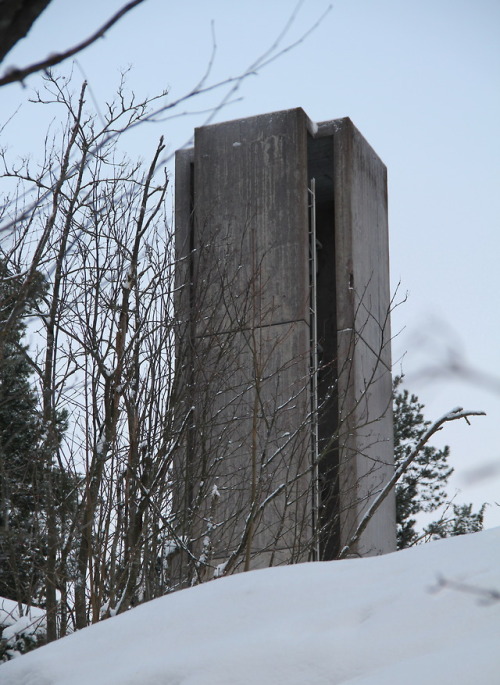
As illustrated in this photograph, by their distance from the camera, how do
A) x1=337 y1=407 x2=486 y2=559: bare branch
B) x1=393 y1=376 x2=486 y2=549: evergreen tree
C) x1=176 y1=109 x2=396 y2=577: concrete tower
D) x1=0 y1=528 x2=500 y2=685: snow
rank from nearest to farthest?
1. x1=0 y1=528 x2=500 y2=685: snow
2. x1=337 y1=407 x2=486 y2=559: bare branch
3. x1=176 y1=109 x2=396 y2=577: concrete tower
4. x1=393 y1=376 x2=486 y2=549: evergreen tree

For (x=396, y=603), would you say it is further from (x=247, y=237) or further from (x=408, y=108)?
(x=247, y=237)

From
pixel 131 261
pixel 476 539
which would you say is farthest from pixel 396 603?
pixel 131 261

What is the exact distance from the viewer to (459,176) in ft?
4.76

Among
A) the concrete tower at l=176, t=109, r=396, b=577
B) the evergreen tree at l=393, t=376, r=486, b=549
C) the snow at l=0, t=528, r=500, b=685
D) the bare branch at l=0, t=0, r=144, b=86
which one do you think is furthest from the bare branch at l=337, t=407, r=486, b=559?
the evergreen tree at l=393, t=376, r=486, b=549

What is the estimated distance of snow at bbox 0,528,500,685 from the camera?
88.3 inches

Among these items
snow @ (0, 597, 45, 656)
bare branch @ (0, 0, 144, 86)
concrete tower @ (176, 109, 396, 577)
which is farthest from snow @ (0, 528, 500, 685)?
concrete tower @ (176, 109, 396, 577)

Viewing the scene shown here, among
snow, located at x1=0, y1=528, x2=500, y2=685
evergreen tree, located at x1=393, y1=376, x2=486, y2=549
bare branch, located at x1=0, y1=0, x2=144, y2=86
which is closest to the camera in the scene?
bare branch, located at x1=0, y1=0, x2=144, y2=86

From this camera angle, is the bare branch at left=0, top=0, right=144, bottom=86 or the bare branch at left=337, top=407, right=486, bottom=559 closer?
the bare branch at left=0, top=0, right=144, bottom=86

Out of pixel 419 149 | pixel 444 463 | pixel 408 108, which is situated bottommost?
pixel 419 149

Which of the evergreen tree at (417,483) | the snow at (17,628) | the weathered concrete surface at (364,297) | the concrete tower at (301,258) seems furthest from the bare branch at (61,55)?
the evergreen tree at (417,483)

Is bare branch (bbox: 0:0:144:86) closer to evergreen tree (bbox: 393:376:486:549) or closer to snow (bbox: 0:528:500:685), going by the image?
snow (bbox: 0:528:500:685)

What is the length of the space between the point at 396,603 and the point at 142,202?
3818 mm

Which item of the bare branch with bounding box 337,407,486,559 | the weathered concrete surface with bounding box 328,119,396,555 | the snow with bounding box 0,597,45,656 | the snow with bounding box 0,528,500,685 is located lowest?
the snow with bounding box 0,528,500,685

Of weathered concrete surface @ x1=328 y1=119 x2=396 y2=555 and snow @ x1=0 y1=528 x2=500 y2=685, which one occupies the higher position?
weathered concrete surface @ x1=328 y1=119 x2=396 y2=555
